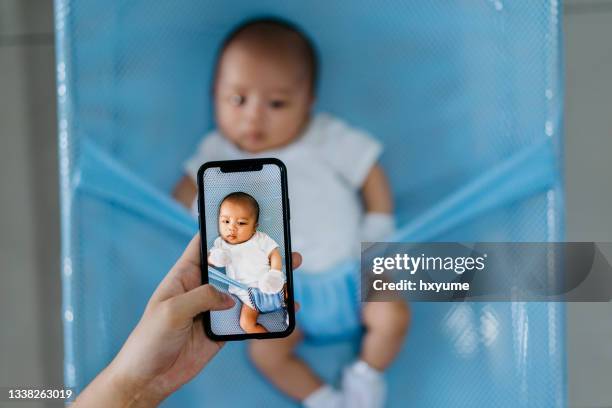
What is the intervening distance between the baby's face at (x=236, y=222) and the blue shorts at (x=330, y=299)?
4.5 inches

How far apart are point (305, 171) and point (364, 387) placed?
0.24 meters

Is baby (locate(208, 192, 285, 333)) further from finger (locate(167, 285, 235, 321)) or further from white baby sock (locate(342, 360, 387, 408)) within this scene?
white baby sock (locate(342, 360, 387, 408))

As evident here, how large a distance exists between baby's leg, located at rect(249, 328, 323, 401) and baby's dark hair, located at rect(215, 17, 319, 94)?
28 cm

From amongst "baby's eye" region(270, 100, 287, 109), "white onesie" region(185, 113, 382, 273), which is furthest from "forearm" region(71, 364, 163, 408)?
"baby's eye" region(270, 100, 287, 109)

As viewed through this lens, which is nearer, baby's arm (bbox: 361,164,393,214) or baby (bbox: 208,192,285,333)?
baby (bbox: 208,192,285,333)

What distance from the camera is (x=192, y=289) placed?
0.64m

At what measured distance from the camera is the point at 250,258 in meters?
0.62

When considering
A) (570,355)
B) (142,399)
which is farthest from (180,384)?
(570,355)

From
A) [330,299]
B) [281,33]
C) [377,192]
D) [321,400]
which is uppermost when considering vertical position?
[281,33]

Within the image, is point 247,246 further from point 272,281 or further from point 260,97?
point 260,97

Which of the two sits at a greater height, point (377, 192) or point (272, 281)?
point (377, 192)

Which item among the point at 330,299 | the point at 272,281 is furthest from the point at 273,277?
the point at 330,299

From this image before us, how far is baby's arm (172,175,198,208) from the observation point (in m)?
0.74

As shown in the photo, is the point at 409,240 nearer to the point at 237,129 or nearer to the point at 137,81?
the point at 237,129
